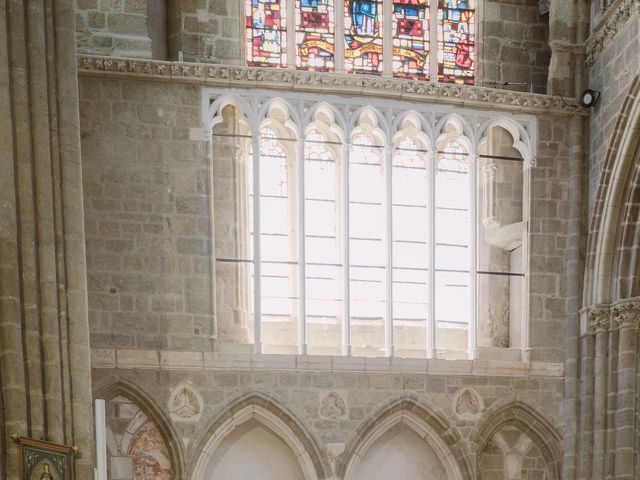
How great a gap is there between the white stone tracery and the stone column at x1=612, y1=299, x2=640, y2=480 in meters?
1.04

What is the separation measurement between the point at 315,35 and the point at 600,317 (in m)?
3.96

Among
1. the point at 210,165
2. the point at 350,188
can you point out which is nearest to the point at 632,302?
the point at 350,188

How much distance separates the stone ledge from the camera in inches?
590

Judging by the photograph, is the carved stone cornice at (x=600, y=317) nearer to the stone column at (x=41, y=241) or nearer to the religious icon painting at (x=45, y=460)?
the stone column at (x=41, y=241)

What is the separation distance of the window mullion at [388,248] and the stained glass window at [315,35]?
4.04ft

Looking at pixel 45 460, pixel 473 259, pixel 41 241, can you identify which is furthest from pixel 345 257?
pixel 45 460

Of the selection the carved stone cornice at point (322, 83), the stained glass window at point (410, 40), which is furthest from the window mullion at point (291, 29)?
the stained glass window at point (410, 40)

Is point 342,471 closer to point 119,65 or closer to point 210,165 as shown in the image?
point 210,165

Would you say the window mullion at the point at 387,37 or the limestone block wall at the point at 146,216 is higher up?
the window mullion at the point at 387,37

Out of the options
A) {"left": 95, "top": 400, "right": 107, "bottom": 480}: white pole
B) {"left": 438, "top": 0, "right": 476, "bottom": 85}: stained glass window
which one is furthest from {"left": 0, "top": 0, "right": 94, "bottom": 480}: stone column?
{"left": 438, "top": 0, "right": 476, "bottom": 85}: stained glass window

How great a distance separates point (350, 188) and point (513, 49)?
2.29 m

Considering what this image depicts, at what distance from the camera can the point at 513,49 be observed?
16812mm

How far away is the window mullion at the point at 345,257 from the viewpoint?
15555mm

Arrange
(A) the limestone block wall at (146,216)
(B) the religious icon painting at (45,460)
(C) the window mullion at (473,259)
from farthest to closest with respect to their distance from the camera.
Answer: (C) the window mullion at (473,259), (A) the limestone block wall at (146,216), (B) the religious icon painting at (45,460)
